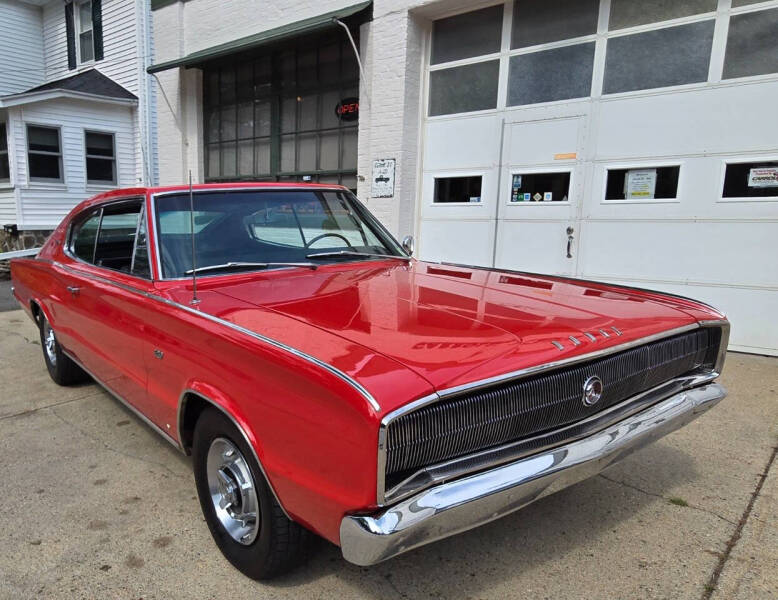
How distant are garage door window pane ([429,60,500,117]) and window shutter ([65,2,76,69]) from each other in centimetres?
1209

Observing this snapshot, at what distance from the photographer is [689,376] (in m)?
2.56

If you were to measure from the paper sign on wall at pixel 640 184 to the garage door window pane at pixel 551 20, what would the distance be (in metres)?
1.69

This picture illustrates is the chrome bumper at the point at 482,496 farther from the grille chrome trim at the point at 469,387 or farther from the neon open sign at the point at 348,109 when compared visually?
the neon open sign at the point at 348,109

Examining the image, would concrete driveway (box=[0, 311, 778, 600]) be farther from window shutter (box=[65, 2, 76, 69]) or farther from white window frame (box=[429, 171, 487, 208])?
window shutter (box=[65, 2, 76, 69])

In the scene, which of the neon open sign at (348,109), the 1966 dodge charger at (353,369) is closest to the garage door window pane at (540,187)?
the neon open sign at (348,109)

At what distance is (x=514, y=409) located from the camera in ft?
5.94

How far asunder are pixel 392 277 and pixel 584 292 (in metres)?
0.99

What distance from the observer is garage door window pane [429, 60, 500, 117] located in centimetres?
694

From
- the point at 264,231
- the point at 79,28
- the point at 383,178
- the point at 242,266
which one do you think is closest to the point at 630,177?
the point at 383,178

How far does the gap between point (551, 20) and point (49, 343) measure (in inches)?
246

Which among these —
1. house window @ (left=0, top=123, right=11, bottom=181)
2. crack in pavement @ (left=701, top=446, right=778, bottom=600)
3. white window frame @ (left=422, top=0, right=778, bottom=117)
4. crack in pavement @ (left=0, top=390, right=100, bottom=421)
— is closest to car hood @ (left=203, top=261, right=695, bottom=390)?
crack in pavement @ (left=701, top=446, right=778, bottom=600)

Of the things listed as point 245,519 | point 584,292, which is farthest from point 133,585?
point 584,292

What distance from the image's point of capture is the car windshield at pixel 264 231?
9.04 ft

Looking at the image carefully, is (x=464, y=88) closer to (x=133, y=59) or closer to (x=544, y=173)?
(x=544, y=173)
